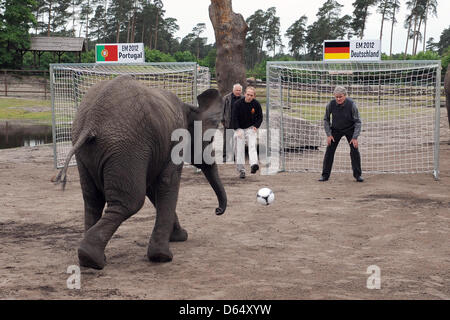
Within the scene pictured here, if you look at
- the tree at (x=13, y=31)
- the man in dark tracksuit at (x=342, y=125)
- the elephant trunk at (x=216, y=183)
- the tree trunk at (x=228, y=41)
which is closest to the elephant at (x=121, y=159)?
the elephant trunk at (x=216, y=183)

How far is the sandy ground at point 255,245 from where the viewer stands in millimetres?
5008

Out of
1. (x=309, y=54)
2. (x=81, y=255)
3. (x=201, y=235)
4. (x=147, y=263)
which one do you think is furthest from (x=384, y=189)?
(x=309, y=54)

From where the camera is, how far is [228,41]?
15539 mm

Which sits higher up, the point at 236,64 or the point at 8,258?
the point at 236,64

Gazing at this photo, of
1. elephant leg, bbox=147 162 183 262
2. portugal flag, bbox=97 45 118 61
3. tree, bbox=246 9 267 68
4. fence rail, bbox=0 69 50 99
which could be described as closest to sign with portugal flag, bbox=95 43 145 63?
portugal flag, bbox=97 45 118 61

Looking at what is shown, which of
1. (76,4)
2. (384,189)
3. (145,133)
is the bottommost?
(384,189)

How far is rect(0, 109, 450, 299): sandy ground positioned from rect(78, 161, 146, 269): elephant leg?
0.25m

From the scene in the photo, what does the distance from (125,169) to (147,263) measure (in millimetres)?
1128

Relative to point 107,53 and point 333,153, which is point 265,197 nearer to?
point 333,153

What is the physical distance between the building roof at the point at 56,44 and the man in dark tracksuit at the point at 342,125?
3918cm

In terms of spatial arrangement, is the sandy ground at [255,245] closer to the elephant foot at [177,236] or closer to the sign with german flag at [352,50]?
the elephant foot at [177,236]

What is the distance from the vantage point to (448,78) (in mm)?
14055

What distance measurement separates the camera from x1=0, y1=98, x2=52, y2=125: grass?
27609mm

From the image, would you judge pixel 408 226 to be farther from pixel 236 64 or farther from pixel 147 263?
pixel 236 64
